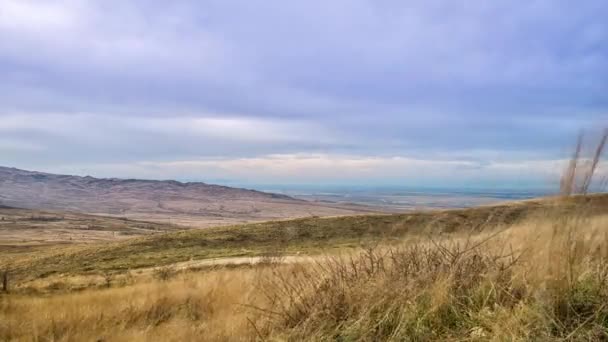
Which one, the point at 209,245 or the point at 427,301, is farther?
the point at 209,245

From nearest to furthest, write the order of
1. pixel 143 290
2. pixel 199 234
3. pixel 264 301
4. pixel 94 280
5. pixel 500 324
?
pixel 500 324 → pixel 264 301 → pixel 143 290 → pixel 94 280 → pixel 199 234

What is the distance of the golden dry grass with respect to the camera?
347 cm

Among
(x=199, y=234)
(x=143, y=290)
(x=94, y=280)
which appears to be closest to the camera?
(x=143, y=290)

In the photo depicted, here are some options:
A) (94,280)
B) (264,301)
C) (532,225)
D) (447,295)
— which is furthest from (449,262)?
(94,280)

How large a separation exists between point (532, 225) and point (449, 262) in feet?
4.18

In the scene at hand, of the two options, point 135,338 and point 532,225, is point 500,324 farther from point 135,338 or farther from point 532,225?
point 135,338

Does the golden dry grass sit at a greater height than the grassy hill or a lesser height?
greater

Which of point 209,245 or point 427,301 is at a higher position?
point 427,301

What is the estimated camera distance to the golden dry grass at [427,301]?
137 inches

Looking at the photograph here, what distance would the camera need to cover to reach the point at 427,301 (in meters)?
3.80

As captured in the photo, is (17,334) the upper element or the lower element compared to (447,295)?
lower

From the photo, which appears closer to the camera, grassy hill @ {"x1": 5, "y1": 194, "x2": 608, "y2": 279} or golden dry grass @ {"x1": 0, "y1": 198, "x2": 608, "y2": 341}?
golden dry grass @ {"x1": 0, "y1": 198, "x2": 608, "y2": 341}

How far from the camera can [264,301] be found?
16.5ft

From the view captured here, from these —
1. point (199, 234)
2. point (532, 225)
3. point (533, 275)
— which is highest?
point (532, 225)
